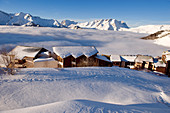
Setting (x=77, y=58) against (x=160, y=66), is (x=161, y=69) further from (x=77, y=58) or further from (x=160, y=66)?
(x=77, y=58)

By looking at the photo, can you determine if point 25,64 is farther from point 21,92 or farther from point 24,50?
point 21,92

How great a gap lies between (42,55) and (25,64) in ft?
10.8

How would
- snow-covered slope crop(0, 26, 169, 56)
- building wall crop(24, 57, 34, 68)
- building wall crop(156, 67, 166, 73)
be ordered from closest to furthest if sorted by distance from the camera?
building wall crop(24, 57, 34, 68) < building wall crop(156, 67, 166, 73) < snow-covered slope crop(0, 26, 169, 56)

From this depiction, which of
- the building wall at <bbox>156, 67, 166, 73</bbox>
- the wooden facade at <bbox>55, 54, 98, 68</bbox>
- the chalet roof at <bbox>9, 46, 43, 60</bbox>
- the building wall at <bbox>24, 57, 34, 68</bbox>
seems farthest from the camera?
the building wall at <bbox>156, 67, 166, 73</bbox>

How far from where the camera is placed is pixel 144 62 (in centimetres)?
2217

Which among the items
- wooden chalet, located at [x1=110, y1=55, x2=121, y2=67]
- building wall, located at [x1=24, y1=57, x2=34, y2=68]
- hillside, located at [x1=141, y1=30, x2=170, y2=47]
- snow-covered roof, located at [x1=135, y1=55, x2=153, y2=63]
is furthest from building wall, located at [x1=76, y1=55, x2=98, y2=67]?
hillside, located at [x1=141, y1=30, x2=170, y2=47]

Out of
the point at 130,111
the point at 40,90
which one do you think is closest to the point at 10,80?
the point at 40,90

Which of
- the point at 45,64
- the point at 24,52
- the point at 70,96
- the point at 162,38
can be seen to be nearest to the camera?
the point at 70,96

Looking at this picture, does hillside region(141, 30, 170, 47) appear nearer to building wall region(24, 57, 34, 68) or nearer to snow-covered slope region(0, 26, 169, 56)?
snow-covered slope region(0, 26, 169, 56)

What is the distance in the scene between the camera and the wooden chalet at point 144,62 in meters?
21.3

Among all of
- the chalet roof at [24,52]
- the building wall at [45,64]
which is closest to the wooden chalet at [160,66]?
the building wall at [45,64]

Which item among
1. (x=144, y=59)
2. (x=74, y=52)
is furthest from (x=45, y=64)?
(x=144, y=59)

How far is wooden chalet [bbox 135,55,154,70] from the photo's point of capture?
21.3 meters

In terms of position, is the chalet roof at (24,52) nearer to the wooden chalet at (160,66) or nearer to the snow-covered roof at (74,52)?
the snow-covered roof at (74,52)
